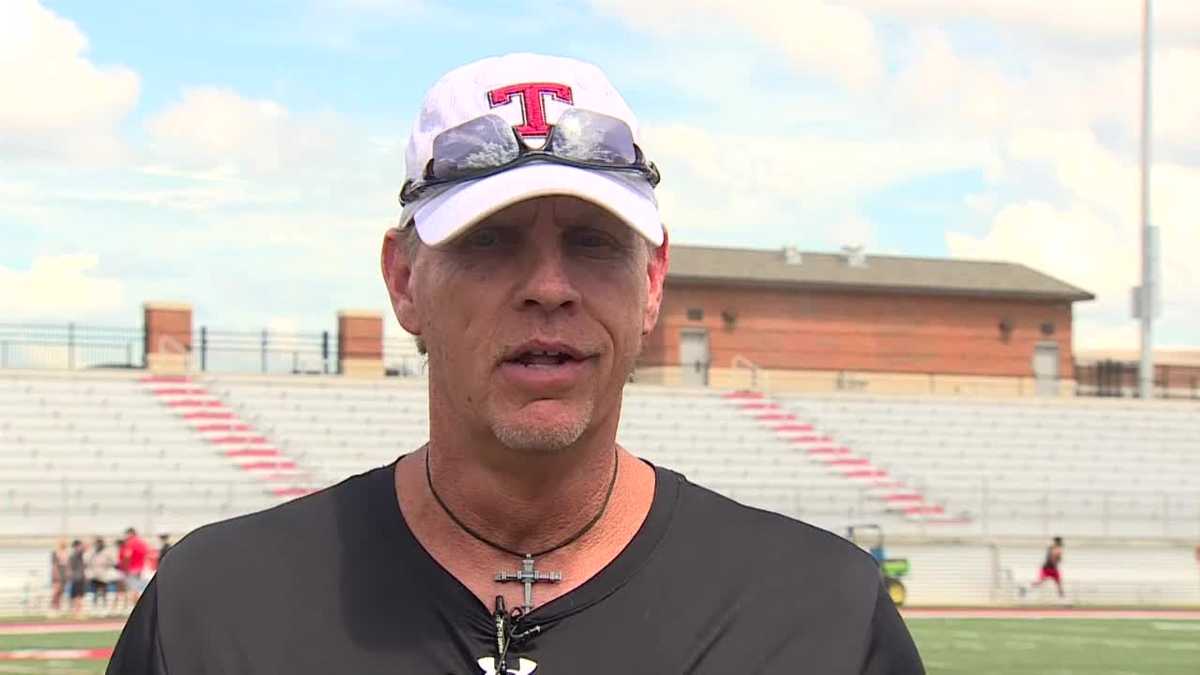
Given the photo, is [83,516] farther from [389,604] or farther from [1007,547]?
[389,604]

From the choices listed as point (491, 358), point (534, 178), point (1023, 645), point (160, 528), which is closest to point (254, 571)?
point (491, 358)

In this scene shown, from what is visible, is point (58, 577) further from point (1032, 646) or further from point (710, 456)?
point (1032, 646)

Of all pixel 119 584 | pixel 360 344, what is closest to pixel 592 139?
pixel 119 584

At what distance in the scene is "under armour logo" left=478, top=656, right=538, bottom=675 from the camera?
212cm

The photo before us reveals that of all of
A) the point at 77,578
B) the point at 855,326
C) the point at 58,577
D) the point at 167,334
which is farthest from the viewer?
the point at 855,326

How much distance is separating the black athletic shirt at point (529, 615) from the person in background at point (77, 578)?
71.9ft

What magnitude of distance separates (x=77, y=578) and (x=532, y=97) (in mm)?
22476

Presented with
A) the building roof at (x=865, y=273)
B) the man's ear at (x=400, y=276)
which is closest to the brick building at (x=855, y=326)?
the building roof at (x=865, y=273)

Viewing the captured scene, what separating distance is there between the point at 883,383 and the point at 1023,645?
79.6 feet

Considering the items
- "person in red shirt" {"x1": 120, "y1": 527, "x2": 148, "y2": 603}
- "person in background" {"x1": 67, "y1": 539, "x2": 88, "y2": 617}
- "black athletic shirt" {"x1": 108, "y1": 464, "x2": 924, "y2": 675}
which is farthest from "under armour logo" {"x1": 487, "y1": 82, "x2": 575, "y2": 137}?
"person in background" {"x1": 67, "y1": 539, "x2": 88, "y2": 617}

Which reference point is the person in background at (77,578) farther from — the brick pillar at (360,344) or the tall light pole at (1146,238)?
the tall light pole at (1146,238)

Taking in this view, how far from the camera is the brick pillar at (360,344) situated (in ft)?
118

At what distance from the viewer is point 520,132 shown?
2.11 meters

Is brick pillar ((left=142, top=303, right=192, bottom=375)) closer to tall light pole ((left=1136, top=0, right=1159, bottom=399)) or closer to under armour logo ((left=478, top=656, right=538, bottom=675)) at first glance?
tall light pole ((left=1136, top=0, right=1159, bottom=399))
